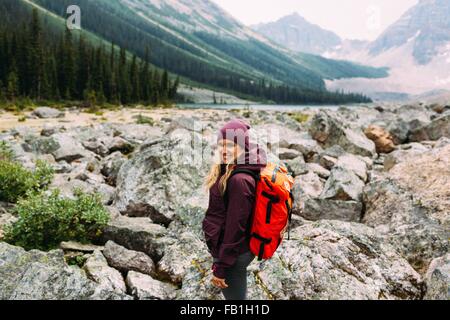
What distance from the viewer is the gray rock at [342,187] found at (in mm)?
8734

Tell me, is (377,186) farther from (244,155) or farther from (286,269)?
(244,155)

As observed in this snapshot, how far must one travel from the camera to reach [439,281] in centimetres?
465

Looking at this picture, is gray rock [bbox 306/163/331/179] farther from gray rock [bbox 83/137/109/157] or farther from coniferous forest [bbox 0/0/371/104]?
coniferous forest [bbox 0/0/371/104]

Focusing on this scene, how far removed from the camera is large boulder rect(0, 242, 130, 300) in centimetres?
467

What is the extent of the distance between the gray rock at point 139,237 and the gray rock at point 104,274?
2.49ft

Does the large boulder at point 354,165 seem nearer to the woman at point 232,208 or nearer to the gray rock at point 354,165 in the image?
the gray rock at point 354,165

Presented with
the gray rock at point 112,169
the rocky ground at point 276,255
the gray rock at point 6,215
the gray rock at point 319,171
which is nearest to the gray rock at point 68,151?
the gray rock at point 112,169

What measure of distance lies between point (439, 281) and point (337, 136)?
13915 millimetres

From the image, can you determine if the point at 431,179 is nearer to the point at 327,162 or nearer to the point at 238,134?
the point at 327,162

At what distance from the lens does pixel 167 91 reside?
109 metres

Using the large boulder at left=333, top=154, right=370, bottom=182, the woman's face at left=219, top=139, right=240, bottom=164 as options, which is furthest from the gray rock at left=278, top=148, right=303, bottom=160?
the woman's face at left=219, top=139, right=240, bottom=164

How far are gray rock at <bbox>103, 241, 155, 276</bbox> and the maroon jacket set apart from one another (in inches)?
76.3
